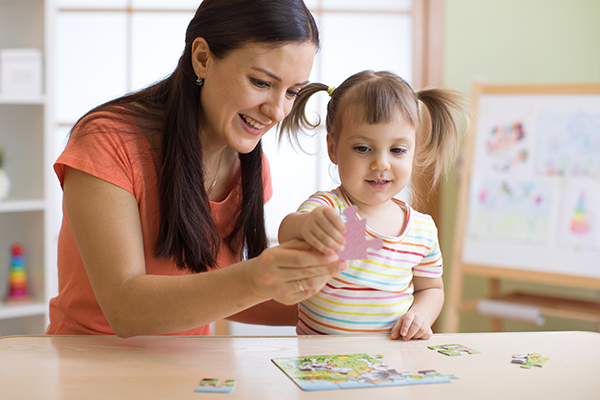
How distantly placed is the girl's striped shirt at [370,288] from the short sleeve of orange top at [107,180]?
33cm

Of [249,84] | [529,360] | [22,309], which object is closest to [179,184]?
[249,84]

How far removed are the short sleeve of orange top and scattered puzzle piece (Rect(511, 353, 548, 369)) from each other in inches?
29.0

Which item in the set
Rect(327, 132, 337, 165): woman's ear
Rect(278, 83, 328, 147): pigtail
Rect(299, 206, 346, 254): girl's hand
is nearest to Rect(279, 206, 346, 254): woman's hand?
Rect(299, 206, 346, 254): girl's hand

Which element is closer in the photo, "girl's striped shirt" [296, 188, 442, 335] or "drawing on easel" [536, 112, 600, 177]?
"girl's striped shirt" [296, 188, 442, 335]

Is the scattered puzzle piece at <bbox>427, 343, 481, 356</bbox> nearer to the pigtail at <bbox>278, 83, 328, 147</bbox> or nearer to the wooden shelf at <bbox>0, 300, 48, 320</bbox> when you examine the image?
the pigtail at <bbox>278, 83, 328, 147</bbox>

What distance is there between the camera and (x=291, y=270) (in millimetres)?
869

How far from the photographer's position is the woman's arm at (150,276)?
875mm

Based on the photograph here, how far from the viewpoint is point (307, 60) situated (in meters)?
1.16

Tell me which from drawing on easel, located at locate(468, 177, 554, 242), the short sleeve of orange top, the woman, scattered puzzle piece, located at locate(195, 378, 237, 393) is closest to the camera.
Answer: scattered puzzle piece, located at locate(195, 378, 237, 393)

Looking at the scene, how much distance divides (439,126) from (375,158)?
0.26 metres

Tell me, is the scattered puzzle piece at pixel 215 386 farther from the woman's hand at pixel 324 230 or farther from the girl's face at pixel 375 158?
the girl's face at pixel 375 158

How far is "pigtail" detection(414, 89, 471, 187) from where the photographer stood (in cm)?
131

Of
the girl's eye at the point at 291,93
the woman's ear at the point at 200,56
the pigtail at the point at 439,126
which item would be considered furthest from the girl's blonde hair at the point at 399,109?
the woman's ear at the point at 200,56

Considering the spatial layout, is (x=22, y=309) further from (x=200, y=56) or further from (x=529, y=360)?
(x=529, y=360)
